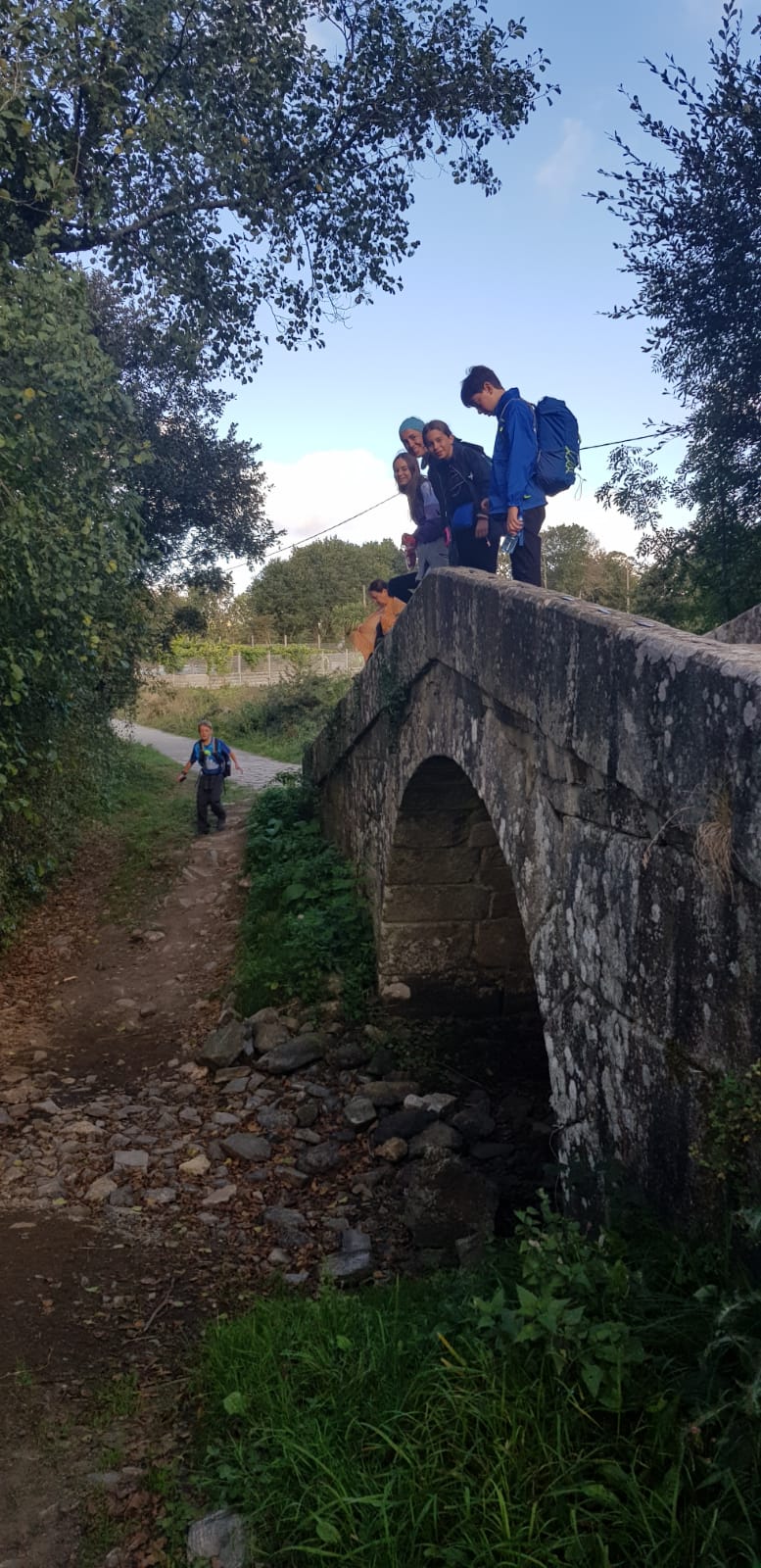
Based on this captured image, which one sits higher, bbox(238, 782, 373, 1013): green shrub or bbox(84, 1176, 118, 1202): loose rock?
bbox(238, 782, 373, 1013): green shrub

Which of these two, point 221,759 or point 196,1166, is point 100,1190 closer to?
point 196,1166

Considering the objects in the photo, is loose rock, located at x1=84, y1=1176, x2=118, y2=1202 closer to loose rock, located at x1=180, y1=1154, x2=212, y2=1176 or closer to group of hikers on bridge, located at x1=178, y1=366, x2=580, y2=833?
loose rock, located at x1=180, y1=1154, x2=212, y2=1176

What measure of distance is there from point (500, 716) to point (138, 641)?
23.1 feet

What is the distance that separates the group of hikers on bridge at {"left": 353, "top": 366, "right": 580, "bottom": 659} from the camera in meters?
5.40

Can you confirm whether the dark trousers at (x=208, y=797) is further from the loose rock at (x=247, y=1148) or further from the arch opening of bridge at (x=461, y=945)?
the loose rock at (x=247, y=1148)

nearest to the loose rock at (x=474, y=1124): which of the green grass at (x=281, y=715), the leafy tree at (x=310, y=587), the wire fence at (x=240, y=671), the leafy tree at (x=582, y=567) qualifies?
the leafy tree at (x=582, y=567)

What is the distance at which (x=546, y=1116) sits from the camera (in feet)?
19.9

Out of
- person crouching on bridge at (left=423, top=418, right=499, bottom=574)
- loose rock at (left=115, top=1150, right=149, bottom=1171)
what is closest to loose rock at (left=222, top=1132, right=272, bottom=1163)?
loose rock at (left=115, top=1150, right=149, bottom=1171)

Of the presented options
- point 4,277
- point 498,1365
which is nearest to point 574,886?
point 498,1365

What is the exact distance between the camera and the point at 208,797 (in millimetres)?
11328

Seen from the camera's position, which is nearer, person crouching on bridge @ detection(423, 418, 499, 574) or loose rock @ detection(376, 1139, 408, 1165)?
loose rock @ detection(376, 1139, 408, 1165)

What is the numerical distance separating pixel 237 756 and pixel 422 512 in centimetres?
1165

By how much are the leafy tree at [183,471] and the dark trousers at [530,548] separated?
20.6 ft

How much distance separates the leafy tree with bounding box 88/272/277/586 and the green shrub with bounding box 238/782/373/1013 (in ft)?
11.7
